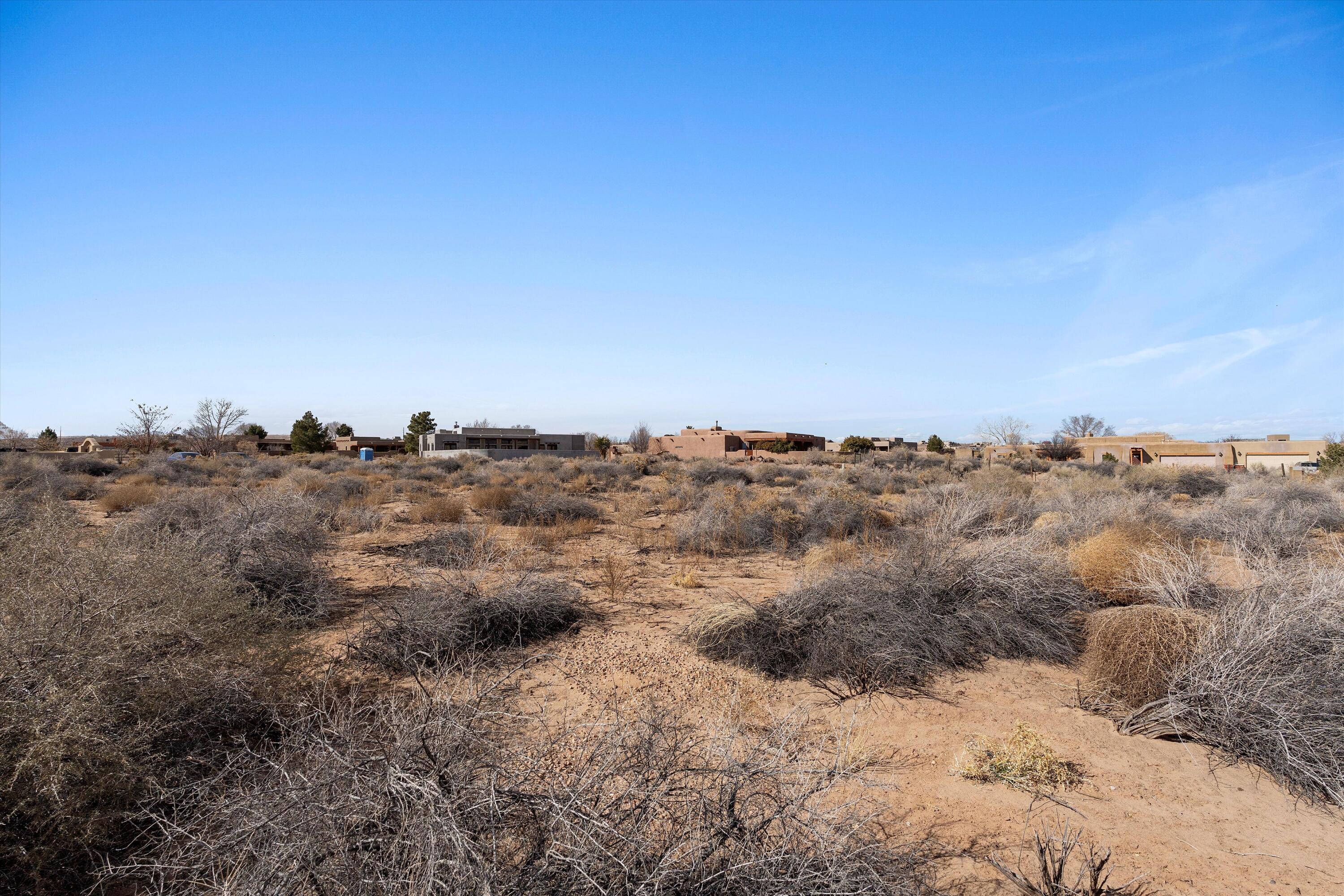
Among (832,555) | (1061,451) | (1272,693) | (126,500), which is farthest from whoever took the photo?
(1061,451)

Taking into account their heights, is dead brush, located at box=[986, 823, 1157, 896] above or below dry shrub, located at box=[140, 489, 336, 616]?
below

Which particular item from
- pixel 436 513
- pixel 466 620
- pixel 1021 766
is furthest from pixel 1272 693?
pixel 436 513

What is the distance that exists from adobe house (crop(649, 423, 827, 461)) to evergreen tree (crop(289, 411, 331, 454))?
2742cm

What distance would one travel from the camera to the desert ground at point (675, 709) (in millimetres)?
2613

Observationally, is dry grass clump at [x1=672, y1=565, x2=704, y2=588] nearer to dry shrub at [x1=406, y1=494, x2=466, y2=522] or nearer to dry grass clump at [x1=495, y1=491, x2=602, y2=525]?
dry grass clump at [x1=495, y1=491, x2=602, y2=525]

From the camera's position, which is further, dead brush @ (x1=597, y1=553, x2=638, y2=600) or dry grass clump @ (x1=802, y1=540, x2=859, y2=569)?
dry grass clump @ (x1=802, y1=540, x2=859, y2=569)

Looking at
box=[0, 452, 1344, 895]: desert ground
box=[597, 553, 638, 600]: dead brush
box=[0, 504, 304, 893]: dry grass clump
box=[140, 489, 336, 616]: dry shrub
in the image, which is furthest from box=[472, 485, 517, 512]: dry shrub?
box=[0, 504, 304, 893]: dry grass clump

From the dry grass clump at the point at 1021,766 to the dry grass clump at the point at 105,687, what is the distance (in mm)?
4613

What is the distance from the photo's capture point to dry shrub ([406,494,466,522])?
1404 cm

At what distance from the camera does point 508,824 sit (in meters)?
2.46

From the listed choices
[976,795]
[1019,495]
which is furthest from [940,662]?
[1019,495]

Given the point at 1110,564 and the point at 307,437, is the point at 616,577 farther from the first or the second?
the point at 307,437

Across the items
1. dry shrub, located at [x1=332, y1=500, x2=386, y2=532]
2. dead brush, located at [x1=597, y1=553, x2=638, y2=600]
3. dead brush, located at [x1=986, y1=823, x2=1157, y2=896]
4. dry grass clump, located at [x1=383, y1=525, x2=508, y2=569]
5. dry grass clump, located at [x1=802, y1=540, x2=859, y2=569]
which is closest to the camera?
dead brush, located at [x1=986, y1=823, x2=1157, y2=896]

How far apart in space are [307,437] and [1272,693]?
55977 mm
